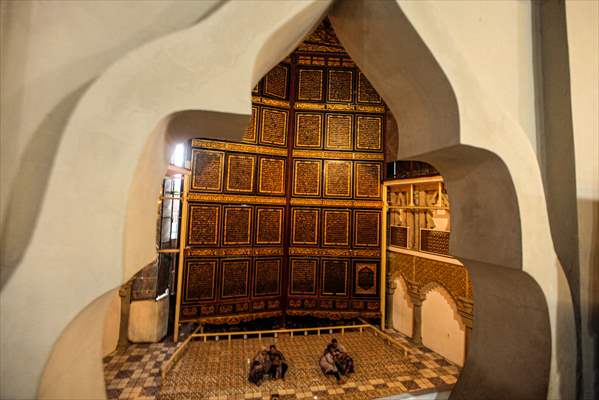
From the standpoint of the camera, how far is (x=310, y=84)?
763cm

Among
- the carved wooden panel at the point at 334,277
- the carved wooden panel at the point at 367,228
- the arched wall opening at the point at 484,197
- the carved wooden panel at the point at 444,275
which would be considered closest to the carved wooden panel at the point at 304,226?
the carved wooden panel at the point at 334,277

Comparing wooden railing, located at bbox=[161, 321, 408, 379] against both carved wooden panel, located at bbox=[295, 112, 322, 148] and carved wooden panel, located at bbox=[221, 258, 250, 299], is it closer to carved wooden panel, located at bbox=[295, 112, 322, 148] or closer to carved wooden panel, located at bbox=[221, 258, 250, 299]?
carved wooden panel, located at bbox=[221, 258, 250, 299]

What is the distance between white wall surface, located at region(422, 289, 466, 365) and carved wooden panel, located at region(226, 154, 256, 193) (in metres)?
4.72

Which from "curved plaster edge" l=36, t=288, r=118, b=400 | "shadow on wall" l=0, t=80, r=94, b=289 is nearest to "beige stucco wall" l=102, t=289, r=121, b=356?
"curved plaster edge" l=36, t=288, r=118, b=400

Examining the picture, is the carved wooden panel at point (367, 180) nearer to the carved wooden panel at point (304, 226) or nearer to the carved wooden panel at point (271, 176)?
the carved wooden panel at point (304, 226)

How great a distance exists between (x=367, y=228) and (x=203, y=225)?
395 centimetres

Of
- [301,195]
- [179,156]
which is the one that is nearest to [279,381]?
[301,195]

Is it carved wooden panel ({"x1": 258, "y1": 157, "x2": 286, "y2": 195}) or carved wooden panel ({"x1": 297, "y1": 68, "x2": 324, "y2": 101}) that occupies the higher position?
carved wooden panel ({"x1": 297, "y1": 68, "x2": 324, "y2": 101})

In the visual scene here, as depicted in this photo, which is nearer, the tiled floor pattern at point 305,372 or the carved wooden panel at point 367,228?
the tiled floor pattern at point 305,372

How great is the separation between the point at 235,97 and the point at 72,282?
95 centimetres

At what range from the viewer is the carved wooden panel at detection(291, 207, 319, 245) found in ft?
24.2

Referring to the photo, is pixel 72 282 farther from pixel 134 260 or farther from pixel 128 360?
pixel 128 360

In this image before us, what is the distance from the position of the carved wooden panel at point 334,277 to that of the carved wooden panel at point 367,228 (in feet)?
2.20

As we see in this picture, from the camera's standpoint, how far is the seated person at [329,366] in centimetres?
464
